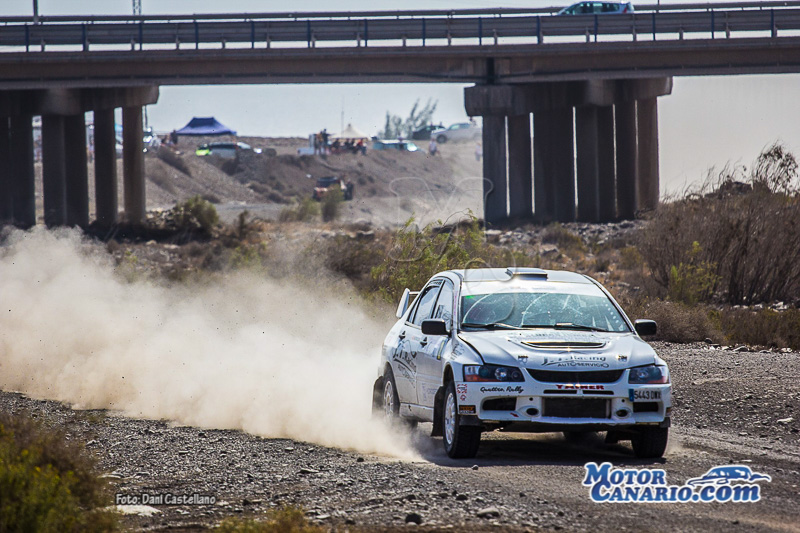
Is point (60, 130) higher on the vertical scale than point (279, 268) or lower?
higher

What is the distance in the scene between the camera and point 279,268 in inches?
1240

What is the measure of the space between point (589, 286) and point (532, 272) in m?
0.56

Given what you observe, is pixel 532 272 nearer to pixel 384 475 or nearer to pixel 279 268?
pixel 384 475

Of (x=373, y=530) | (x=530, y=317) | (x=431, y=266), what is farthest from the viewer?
(x=431, y=266)

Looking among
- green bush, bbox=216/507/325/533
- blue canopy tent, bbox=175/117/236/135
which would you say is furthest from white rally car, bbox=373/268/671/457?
blue canopy tent, bbox=175/117/236/135

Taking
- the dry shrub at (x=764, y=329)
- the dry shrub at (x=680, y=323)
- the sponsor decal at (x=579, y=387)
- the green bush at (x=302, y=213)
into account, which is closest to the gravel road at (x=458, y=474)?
the sponsor decal at (x=579, y=387)

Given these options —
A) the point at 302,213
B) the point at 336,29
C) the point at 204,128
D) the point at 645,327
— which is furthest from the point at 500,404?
the point at 204,128

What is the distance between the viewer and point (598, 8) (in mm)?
48594

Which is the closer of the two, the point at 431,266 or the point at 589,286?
the point at 589,286

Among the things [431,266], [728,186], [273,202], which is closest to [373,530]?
[431,266]

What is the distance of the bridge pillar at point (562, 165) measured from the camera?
170 feet

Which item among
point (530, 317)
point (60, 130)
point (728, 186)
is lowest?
point (530, 317)

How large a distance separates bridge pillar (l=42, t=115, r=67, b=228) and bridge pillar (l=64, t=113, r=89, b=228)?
85 centimetres

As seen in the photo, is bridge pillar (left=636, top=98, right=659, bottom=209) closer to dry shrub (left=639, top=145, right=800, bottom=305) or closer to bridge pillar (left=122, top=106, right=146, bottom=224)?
bridge pillar (left=122, top=106, right=146, bottom=224)
